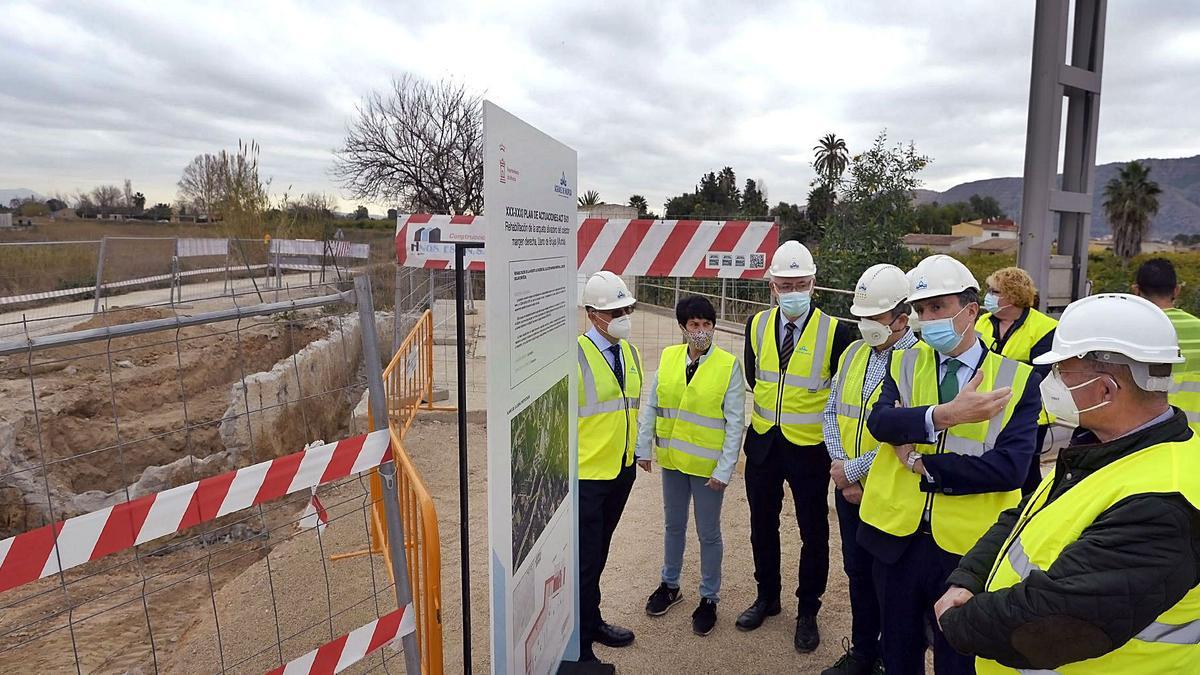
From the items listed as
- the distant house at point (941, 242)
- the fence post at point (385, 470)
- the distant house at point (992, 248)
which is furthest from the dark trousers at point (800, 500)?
the distant house at point (941, 242)

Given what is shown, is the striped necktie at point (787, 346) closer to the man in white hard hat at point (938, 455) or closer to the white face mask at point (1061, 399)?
the man in white hard hat at point (938, 455)

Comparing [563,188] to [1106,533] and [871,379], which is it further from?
[1106,533]

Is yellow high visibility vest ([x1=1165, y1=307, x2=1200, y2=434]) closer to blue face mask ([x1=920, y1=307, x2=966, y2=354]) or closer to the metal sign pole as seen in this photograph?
blue face mask ([x1=920, y1=307, x2=966, y2=354])

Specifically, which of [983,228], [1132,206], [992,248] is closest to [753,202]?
[1132,206]

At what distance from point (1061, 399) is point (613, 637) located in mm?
3126

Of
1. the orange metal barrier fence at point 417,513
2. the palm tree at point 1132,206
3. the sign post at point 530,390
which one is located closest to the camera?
the sign post at point 530,390

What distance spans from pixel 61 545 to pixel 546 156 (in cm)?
212

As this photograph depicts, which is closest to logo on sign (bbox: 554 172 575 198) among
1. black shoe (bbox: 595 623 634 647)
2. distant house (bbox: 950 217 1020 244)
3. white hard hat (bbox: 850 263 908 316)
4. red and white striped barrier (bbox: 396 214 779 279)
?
white hard hat (bbox: 850 263 908 316)

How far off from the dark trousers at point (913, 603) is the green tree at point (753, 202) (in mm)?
24019

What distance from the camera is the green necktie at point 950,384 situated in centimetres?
316

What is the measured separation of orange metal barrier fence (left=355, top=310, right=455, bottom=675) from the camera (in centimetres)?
286

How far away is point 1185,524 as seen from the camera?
1.70 m

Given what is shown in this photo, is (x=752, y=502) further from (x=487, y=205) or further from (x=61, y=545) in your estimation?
(x=61, y=545)

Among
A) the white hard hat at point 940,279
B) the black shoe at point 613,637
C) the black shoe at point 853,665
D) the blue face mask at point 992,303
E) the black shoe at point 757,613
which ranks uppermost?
the white hard hat at point 940,279
